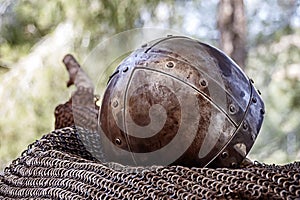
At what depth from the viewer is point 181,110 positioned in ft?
2.24

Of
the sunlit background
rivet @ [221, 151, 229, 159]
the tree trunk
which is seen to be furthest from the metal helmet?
the sunlit background

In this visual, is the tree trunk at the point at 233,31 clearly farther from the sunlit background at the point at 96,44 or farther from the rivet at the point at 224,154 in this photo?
the rivet at the point at 224,154

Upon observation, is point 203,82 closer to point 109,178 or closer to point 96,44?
point 109,178

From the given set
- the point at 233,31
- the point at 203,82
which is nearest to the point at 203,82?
the point at 203,82

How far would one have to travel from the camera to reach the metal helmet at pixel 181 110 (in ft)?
2.24

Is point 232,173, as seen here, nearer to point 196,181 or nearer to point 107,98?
point 196,181

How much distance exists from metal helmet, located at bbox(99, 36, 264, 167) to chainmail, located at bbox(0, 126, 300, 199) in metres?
0.03

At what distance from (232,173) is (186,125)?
3.2 inches

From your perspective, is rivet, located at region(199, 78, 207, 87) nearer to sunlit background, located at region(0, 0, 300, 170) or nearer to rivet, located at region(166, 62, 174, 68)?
rivet, located at region(166, 62, 174, 68)

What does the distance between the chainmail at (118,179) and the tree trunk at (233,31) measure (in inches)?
78.6

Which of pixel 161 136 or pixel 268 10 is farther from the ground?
pixel 268 10

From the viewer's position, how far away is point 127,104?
27.9 inches

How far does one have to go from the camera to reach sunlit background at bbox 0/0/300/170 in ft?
10.6

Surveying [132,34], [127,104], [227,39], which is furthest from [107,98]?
[227,39]
